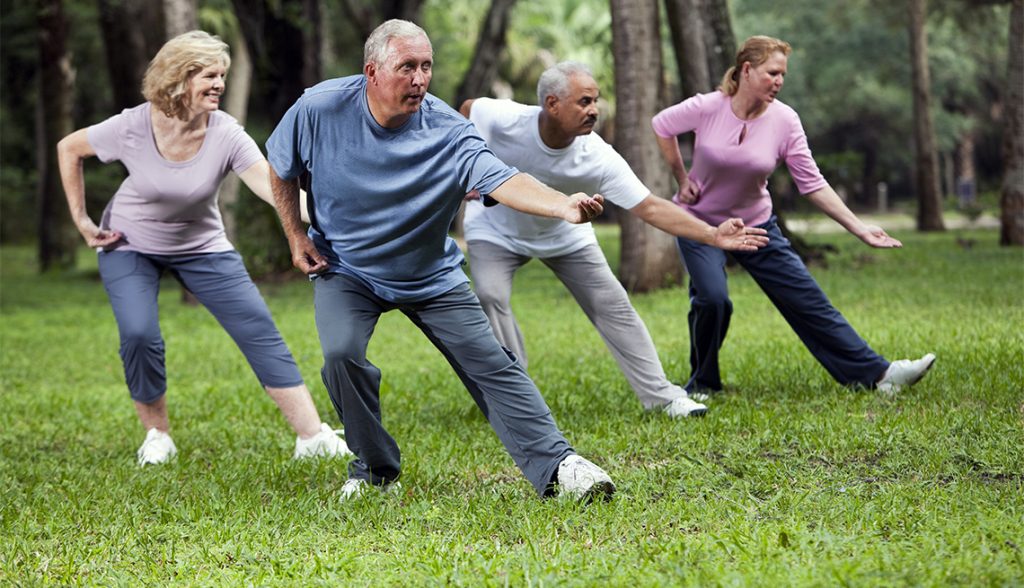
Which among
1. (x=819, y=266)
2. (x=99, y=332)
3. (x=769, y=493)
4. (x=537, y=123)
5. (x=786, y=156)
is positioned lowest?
(x=819, y=266)

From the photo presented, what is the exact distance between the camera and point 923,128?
29703 millimetres

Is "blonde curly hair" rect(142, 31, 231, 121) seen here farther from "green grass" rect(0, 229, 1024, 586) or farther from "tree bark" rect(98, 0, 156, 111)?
"tree bark" rect(98, 0, 156, 111)

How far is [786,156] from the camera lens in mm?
7785

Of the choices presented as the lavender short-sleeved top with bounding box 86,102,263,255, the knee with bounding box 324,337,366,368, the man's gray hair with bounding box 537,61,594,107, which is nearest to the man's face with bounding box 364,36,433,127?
the knee with bounding box 324,337,366,368

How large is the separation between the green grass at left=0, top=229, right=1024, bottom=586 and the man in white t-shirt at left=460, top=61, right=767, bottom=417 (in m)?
0.44

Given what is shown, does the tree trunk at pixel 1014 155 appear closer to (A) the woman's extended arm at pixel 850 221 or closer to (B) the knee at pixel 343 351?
(A) the woman's extended arm at pixel 850 221

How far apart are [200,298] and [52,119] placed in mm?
20628

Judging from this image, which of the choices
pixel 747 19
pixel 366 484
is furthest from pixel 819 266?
pixel 747 19

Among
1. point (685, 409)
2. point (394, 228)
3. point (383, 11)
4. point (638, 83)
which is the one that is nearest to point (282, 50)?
point (383, 11)

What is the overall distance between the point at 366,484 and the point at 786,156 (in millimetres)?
3269

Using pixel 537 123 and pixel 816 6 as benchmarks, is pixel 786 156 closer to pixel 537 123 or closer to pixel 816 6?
pixel 537 123

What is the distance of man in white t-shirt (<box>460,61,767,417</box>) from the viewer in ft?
22.1

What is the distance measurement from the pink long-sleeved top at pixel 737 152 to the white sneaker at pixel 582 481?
2.73 metres

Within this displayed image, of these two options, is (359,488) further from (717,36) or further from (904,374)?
(717,36)
